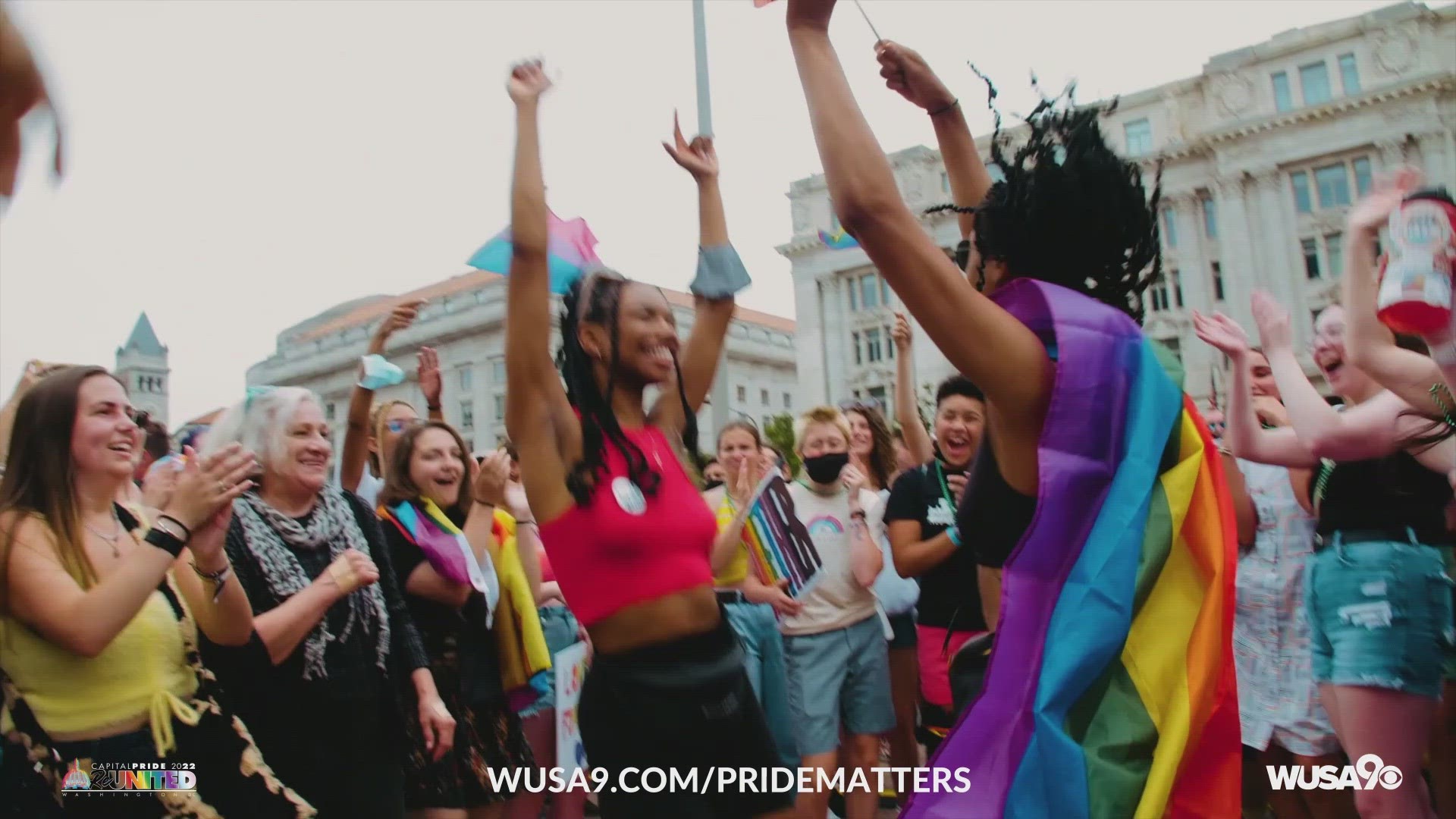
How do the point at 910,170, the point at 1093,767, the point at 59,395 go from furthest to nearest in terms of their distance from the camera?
1. the point at 910,170
2. the point at 59,395
3. the point at 1093,767

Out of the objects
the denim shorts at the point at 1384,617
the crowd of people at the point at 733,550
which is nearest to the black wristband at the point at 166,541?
the crowd of people at the point at 733,550

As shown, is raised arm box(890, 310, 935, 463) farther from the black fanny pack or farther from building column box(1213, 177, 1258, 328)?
building column box(1213, 177, 1258, 328)

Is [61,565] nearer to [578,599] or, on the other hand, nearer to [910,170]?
[578,599]

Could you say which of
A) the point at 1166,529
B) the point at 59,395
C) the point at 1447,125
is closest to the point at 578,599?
the point at 1166,529

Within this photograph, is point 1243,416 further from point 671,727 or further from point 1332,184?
point 1332,184

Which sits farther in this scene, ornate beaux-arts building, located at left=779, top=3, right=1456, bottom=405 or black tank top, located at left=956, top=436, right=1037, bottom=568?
ornate beaux-arts building, located at left=779, top=3, right=1456, bottom=405

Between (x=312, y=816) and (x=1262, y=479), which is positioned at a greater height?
(x=1262, y=479)

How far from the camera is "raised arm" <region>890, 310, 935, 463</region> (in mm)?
5492

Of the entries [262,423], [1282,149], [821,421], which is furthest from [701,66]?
[1282,149]

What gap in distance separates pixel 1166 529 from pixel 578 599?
1.32 meters

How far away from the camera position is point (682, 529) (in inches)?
99.5

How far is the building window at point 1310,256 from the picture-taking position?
40.9 meters

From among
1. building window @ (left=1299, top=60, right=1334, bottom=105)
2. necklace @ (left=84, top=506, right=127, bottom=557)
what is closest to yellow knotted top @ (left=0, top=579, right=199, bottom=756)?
necklace @ (left=84, top=506, right=127, bottom=557)

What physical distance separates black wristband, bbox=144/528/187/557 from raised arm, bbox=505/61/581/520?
885 millimetres
